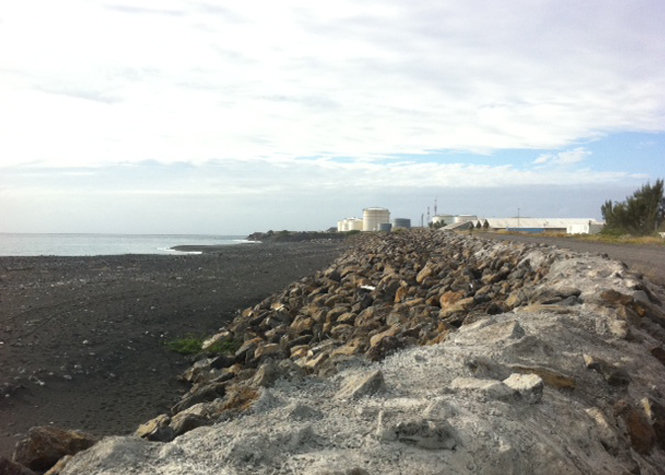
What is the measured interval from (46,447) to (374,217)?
79.3 metres

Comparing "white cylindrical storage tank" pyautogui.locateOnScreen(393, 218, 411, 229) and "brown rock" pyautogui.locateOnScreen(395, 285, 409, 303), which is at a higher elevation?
"white cylindrical storage tank" pyautogui.locateOnScreen(393, 218, 411, 229)

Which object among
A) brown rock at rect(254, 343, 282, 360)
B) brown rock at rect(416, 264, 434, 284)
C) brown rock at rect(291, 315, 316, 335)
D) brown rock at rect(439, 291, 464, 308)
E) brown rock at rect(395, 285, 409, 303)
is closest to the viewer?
brown rock at rect(254, 343, 282, 360)

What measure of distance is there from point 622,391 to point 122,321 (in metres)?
8.57

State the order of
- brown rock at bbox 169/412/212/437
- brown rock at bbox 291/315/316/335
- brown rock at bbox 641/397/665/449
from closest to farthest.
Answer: brown rock at bbox 169/412/212/437 < brown rock at bbox 641/397/665/449 < brown rock at bbox 291/315/316/335

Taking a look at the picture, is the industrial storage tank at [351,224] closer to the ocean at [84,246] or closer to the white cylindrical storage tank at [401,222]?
the white cylindrical storage tank at [401,222]

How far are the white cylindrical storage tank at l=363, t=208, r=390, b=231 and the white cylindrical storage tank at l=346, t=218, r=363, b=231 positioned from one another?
13.3 feet

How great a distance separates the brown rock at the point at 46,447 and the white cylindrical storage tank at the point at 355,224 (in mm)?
83321

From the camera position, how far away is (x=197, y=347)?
9.27m

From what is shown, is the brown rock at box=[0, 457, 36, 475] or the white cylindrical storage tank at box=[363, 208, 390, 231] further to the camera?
the white cylindrical storage tank at box=[363, 208, 390, 231]

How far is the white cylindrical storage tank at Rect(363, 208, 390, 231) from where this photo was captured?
81.6 metres

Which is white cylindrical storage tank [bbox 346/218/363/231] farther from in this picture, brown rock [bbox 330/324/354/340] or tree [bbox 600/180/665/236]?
brown rock [bbox 330/324/354/340]

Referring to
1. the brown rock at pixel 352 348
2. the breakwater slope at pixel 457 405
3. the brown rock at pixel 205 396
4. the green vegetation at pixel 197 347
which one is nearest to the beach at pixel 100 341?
the green vegetation at pixel 197 347

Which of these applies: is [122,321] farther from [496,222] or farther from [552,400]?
[496,222]

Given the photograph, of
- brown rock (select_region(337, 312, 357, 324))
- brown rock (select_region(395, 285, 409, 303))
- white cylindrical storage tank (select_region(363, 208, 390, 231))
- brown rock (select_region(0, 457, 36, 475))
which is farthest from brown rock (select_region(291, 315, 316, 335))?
white cylindrical storage tank (select_region(363, 208, 390, 231))
